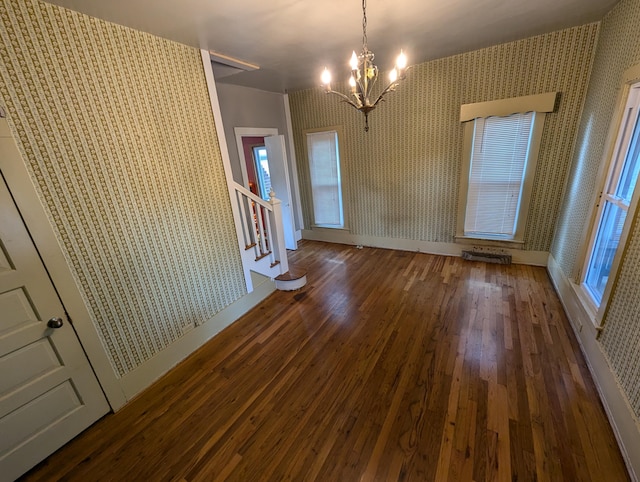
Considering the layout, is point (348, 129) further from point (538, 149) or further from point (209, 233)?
point (209, 233)

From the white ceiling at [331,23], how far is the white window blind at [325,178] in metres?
1.53

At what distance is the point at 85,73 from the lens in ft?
5.53

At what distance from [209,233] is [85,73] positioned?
1.41 m

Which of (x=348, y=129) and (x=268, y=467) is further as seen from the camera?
(x=348, y=129)

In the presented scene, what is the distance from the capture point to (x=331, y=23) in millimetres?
2174

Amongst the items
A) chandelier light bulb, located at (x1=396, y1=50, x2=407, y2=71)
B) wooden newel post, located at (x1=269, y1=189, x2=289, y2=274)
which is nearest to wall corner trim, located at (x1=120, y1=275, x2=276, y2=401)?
wooden newel post, located at (x1=269, y1=189, x2=289, y2=274)

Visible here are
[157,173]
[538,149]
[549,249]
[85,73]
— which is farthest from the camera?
[549,249]

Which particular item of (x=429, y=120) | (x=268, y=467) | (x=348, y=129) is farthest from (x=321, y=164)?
(x=268, y=467)

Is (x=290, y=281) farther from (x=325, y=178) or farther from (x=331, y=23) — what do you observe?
(x=331, y=23)

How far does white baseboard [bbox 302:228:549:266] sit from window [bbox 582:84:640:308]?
1.30 meters

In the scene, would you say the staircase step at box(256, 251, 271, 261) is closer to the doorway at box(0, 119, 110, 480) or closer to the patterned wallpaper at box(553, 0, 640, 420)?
the doorway at box(0, 119, 110, 480)

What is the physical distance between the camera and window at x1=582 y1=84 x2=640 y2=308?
1895 mm

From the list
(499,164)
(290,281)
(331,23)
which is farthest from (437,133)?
(290,281)

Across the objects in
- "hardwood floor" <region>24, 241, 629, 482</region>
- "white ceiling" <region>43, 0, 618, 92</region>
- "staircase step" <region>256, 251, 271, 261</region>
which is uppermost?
"white ceiling" <region>43, 0, 618, 92</region>
